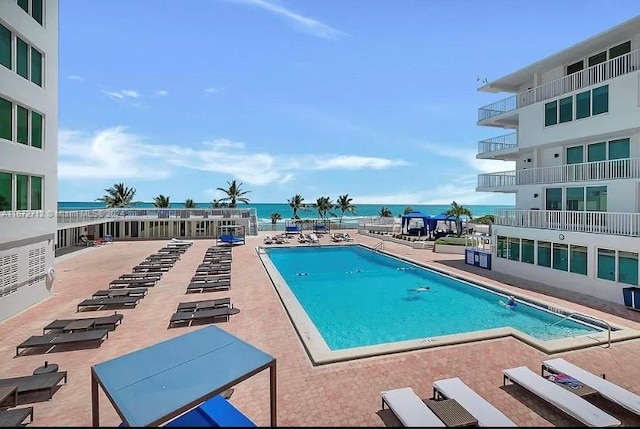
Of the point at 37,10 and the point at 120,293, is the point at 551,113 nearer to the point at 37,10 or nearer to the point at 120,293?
the point at 120,293

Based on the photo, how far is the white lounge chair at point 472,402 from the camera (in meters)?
5.00

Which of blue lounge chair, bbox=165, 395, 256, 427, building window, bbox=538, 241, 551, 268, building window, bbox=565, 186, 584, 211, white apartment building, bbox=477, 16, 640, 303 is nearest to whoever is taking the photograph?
blue lounge chair, bbox=165, 395, 256, 427

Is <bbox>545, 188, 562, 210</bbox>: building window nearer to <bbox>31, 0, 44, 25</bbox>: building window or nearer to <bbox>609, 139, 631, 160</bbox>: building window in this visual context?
<bbox>609, 139, 631, 160</bbox>: building window

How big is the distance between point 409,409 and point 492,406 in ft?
4.49

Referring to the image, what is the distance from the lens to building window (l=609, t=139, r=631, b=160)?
13651mm

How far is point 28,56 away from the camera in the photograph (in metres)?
11.3

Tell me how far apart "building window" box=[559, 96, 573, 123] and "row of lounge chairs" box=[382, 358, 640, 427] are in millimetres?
12999

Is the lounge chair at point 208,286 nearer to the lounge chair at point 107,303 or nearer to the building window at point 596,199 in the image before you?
the lounge chair at point 107,303

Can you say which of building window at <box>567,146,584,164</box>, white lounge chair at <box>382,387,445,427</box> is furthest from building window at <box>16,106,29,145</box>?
building window at <box>567,146,584,164</box>

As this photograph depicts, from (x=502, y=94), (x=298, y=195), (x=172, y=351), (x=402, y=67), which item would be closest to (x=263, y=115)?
(x=298, y=195)

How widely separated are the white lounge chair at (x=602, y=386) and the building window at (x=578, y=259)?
8.34m

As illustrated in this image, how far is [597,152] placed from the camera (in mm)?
14812

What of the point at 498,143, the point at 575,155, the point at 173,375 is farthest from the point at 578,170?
the point at 173,375

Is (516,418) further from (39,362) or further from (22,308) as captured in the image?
(22,308)
